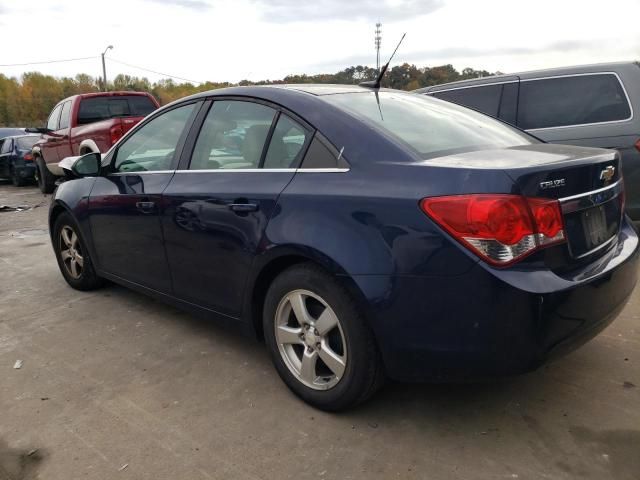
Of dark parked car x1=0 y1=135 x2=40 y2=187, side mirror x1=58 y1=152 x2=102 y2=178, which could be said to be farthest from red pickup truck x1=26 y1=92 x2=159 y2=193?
side mirror x1=58 y1=152 x2=102 y2=178

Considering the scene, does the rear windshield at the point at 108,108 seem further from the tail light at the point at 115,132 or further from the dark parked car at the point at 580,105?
the dark parked car at the point at 580,105

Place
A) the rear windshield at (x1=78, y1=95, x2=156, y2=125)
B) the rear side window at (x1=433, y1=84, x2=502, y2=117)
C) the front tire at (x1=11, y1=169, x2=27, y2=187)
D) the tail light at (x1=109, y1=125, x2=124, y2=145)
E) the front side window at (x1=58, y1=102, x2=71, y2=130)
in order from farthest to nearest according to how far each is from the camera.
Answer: the front tire at (x1=11, y1=169, x2=27, y2=187) < the front side window at (x1=58, y1=102, x2=71, y2=130) < the rear windshield at (x1=78, y1=95, x2=156, y2=125) < the tail light at (x1=109, y1=125, x2=124, y2=145) < the rear side window at (x1=433, y1=84, x2=502, y2=117)

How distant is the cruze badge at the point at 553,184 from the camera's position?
2.14 metres

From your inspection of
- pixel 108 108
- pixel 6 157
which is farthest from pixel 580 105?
pixel 6 157

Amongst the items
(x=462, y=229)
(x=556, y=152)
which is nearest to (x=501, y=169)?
(x=462, y=229)

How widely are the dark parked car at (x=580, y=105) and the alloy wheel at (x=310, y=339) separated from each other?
349 centimetres

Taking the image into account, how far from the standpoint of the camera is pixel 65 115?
10.6 metres

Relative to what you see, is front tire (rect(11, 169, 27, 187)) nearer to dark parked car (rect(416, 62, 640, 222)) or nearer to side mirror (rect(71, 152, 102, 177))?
side mirror (rect(71, 152, 102, 177))

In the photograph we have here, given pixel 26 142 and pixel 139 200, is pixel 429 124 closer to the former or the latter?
pixel 139 200

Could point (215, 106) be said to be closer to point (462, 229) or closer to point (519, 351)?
point (462, 229)

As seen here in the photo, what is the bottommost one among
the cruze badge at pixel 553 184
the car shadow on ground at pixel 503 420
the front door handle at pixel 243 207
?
the car shadow on ground at pixel 503 420

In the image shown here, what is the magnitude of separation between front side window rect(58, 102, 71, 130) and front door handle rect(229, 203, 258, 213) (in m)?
8.88

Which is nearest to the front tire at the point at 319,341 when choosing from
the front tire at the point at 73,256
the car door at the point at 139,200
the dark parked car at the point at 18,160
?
the car door at the point at 139,200

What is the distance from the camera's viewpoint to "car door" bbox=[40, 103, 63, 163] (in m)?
10.8
